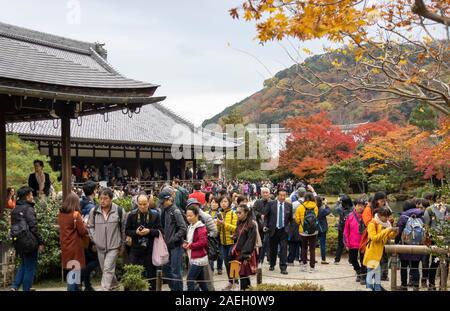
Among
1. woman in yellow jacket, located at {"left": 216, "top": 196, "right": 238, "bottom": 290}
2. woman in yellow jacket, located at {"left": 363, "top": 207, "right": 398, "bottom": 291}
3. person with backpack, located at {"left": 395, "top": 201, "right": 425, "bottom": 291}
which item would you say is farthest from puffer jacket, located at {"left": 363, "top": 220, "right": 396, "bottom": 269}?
woman in yellow jacket, located at {"left": 216, "top": 196, "right": 238, "bottom": 290}

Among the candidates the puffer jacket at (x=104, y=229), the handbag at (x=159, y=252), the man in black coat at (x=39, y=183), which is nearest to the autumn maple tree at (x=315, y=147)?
the man in black coat at (x=39, y=183)

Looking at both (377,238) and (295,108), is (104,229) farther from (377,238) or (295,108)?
(295,108)

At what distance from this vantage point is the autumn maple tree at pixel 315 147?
31.0 meters

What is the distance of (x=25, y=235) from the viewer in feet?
21.5

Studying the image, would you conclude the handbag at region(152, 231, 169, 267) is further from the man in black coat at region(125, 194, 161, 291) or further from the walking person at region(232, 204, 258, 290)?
the walking person at region(232, 204, 258, 290)

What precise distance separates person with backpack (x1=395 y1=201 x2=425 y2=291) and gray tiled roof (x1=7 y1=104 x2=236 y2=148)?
710 inches

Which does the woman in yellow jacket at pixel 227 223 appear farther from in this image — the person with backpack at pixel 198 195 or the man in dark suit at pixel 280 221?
the person with backpack at pixel 198 195

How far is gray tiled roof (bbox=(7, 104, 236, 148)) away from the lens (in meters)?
23.1

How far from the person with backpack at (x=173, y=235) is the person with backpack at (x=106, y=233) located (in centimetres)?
75

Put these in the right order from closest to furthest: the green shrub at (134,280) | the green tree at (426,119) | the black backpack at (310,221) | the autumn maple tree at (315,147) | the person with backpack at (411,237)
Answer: the green shrub at (134,280) → the person with backpack at (411,237) → the black backpack at (310,221) → the green tree at (426,119) → the autumn maple tree at (315,147)

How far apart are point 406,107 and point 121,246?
54079 mm

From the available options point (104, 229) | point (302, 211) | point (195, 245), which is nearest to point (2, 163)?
point (104, 229)

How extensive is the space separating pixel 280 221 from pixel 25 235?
4689 millimetres

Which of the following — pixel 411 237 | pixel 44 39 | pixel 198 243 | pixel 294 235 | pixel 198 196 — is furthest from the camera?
pixel 44 39
